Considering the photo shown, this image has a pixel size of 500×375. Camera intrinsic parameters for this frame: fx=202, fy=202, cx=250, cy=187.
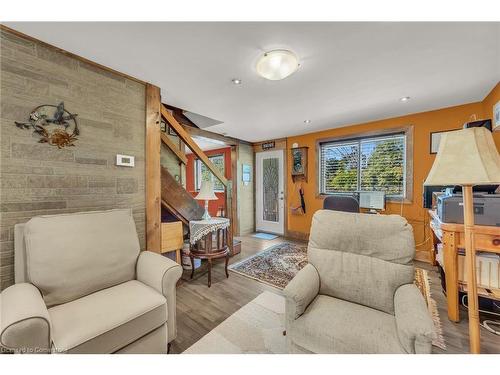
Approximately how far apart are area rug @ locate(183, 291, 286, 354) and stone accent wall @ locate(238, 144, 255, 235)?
2.98 meters

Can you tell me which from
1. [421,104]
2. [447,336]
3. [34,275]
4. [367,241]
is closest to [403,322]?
[367,241]

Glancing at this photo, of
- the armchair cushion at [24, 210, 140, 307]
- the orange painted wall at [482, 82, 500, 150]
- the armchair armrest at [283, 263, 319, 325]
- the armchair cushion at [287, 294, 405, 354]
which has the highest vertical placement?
the orange painted wall at [482, 82, 500, 150]

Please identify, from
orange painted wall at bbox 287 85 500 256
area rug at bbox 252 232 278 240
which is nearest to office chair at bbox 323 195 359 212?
orange painted wall at bbox 287 85 500 256

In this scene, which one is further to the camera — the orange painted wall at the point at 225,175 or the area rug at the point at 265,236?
the orange painted wall at the point at 225,175

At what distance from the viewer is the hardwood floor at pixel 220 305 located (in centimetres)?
154

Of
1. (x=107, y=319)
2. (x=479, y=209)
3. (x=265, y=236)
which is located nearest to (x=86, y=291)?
(x=107, y=319)

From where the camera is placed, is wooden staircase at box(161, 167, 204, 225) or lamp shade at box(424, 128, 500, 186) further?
wooden staircase at box(161, 167, 204, 225)

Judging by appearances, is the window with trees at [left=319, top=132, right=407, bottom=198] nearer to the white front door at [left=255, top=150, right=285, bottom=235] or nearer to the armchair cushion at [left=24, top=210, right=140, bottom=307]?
the white front door at [left=255, top=150, right=285, bottom=235]

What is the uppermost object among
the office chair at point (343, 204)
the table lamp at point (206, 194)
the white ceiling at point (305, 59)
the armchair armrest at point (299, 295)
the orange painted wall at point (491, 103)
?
the white ceiling at point (305, 59)

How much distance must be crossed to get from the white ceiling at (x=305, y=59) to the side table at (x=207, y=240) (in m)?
1.60

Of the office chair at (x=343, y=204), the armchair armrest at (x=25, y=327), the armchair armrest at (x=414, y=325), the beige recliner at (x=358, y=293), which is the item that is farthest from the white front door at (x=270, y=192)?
the armchair armrest at (x=25, y=327)

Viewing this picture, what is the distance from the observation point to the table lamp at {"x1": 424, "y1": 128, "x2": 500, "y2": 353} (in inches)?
41.6

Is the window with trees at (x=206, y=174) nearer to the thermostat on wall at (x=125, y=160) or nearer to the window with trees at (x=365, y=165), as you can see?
the window with trees at (x=365, y=165)

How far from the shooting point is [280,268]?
9.55ft
